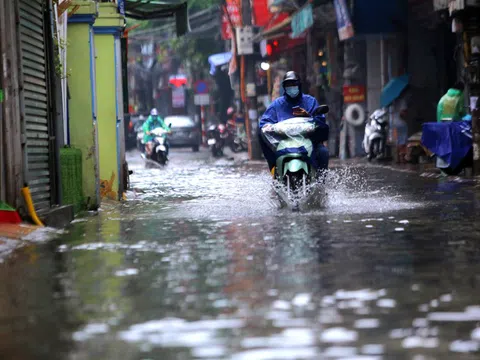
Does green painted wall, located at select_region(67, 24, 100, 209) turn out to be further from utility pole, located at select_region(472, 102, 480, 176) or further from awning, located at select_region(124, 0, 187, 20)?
utility pole, located at select_region(472, 102, 480, 176)

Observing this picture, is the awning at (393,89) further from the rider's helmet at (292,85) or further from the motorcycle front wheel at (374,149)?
the rider's helmet at (292,85)

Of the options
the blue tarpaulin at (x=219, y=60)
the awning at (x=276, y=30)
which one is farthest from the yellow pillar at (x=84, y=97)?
the blue tarpaulin at (x=219, y=60)

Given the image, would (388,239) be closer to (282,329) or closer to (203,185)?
(282,329)

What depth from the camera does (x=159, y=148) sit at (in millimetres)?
33500

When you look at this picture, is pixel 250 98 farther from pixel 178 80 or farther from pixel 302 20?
pixel 178 80

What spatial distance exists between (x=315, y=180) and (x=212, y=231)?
10.6 ft

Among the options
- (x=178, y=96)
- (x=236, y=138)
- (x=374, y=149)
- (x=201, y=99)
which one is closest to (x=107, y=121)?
(x=374, y=149)

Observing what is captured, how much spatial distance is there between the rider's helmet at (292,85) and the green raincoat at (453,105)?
739 centimetres

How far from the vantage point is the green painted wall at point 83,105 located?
50.4 feet

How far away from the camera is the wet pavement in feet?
17.9

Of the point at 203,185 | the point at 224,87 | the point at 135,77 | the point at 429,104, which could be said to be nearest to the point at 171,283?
the point at 203,185

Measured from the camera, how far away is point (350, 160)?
1203 inches

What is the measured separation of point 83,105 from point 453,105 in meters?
8.48

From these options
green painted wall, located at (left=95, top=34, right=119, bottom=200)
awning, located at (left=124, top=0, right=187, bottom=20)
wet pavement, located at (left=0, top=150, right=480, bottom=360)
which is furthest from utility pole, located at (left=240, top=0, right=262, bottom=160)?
wet pavement, located at (left=0, top=150, right=480, bottom=360)
